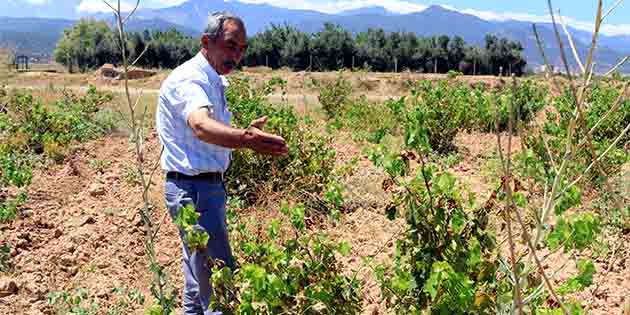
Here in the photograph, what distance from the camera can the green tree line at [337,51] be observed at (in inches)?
1797

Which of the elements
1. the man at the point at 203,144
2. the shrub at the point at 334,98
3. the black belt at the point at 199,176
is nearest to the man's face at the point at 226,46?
the man at the point at 203,144

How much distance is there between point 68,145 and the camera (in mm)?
8594

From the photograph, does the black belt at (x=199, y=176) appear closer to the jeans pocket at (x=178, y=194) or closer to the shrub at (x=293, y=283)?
the jeans pocket at (x=178, y=194)

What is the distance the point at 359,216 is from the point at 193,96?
324 cm

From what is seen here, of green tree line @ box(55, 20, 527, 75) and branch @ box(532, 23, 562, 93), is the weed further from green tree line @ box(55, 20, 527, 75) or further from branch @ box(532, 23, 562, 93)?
green tree line @ box(55, 20, 527, 75)

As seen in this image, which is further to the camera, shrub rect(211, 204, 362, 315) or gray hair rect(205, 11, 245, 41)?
gray hair rect(205, 11, 245, 41)

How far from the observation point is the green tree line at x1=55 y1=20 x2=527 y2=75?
150ft

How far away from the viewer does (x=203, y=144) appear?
2916 millimetres

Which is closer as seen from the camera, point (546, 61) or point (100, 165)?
point (546, 61)

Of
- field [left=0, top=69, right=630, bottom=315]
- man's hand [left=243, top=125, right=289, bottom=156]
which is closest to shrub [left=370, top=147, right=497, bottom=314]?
field [left=0, top=69, right=630, bottom=315]

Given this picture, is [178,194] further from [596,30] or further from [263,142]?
[596,30]

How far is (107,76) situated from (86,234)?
27.7 m

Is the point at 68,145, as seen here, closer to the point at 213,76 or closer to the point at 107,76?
the point at 213,76

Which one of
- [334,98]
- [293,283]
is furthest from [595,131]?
[293,283]
